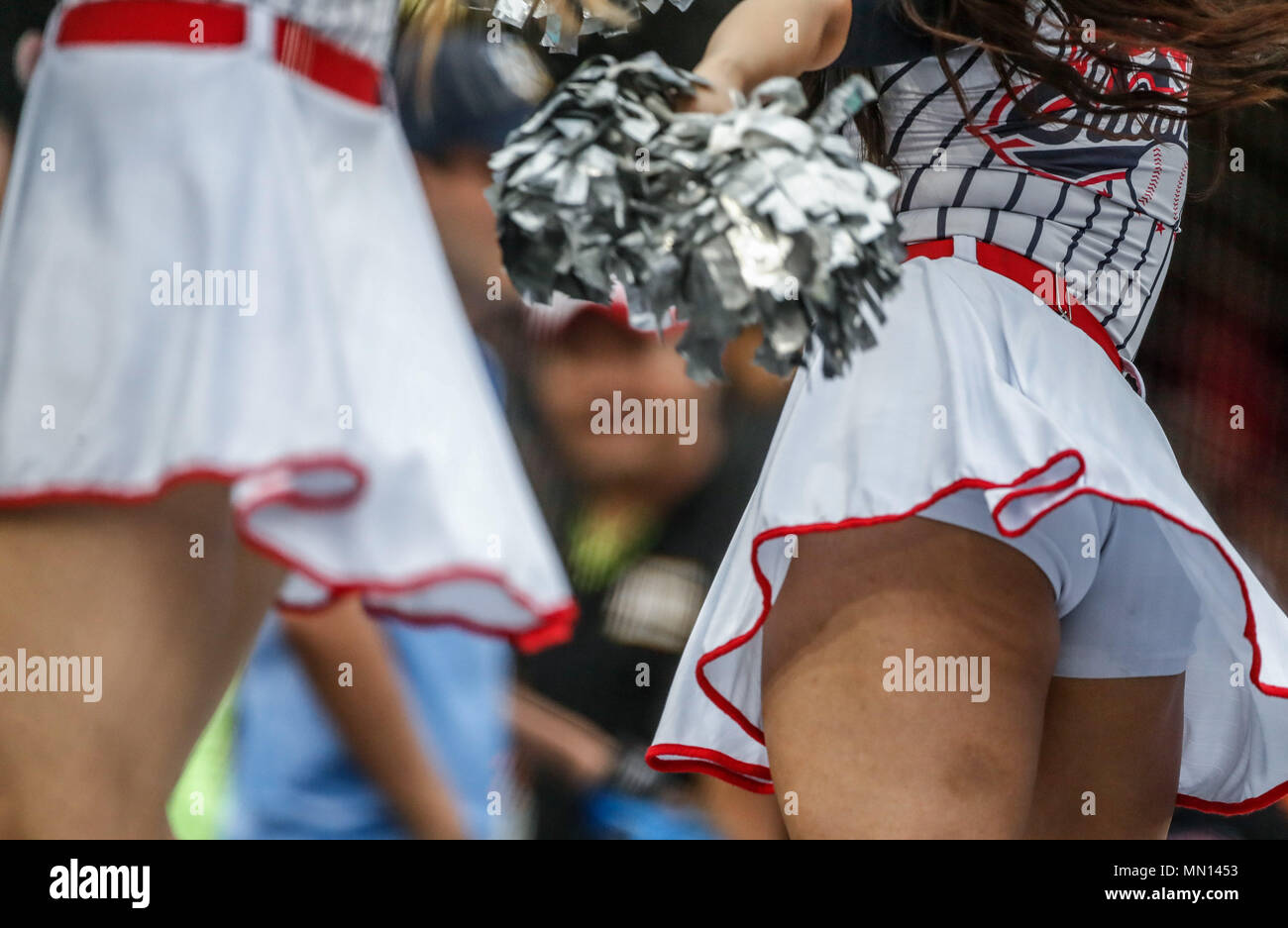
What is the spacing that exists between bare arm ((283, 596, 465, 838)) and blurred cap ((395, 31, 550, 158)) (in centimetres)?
57

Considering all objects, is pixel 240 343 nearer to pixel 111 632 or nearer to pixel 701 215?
pixel 111 632

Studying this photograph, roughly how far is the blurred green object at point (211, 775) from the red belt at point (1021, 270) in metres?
0.92

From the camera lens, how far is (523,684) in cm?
167

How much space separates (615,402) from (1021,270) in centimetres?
57

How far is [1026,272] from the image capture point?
122cm

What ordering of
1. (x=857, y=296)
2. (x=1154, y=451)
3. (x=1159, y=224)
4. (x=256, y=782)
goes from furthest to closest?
(x=256, y=782)
(x=1159, y=224)
(x=1154, y=451)
(x=857, y=296)

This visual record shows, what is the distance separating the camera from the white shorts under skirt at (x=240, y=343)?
1138mm

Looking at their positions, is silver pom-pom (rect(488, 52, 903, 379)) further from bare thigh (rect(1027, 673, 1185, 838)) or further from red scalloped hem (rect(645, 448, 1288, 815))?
bare thigh (rect(1027, 673, 1185, 838))

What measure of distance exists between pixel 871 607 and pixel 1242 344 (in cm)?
90

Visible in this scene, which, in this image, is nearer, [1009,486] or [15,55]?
[1009,486]

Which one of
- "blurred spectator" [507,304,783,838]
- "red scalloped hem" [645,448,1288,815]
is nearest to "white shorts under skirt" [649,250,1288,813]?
"red scalloped hem" [645,448,1288,815]

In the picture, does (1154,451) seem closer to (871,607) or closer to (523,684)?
(871,607)

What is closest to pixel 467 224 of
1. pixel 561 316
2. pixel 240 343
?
pixel 561 316
